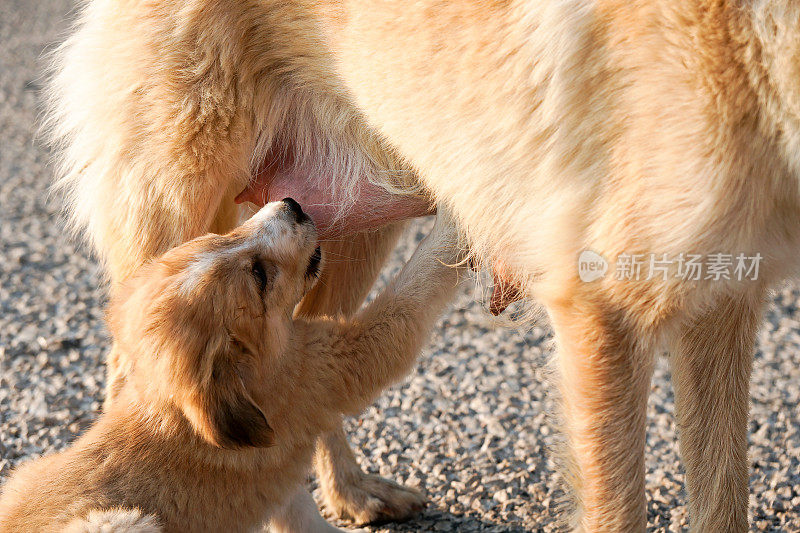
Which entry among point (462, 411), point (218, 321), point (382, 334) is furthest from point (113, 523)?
point (462, 411)

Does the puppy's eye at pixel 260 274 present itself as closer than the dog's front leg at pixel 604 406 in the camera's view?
No

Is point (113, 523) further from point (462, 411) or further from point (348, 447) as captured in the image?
point (462, 411)

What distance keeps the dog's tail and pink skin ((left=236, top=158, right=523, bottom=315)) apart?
1.15m

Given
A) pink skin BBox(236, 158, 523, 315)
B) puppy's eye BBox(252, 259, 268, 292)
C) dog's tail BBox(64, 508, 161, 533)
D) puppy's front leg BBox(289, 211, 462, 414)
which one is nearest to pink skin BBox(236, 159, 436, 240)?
pink skin BBox(236, 158, 523, 315)

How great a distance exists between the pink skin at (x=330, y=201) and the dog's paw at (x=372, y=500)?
2.67 feet

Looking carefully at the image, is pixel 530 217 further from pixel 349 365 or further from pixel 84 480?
pixel 84 480

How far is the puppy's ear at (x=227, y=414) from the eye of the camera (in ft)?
7.19

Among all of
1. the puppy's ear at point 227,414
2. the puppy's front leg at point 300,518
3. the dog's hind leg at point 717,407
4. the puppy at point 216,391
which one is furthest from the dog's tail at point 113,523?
the dog's hind leg at point 717,407

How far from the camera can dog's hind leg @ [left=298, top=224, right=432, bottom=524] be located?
3223 millimetres

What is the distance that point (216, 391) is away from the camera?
7.35 ft

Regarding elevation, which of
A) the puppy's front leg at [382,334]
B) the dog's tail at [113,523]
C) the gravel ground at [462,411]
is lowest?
the gravel ground at [462,411]

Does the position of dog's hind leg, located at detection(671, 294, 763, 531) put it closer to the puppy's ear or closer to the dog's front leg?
the dog's front leg

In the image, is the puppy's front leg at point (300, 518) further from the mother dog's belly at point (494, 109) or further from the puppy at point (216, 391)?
the mother dog's belly at point (494, 109)

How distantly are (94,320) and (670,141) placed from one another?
139 inches
